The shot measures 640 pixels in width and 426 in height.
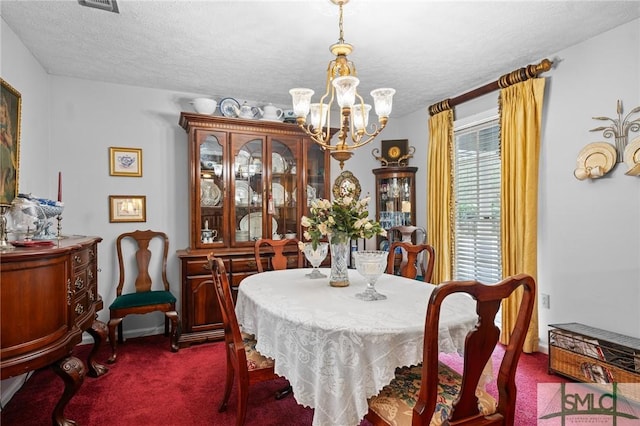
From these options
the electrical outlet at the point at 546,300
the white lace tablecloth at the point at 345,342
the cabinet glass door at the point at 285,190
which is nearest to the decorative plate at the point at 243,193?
the cabinet glass door at the point at 285,190

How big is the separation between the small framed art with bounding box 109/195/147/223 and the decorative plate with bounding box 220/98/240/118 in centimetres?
115

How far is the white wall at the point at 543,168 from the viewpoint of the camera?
2.44 meters

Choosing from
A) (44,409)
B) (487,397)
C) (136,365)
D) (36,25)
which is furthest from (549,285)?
(36,25)

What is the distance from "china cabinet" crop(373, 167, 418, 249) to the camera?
432 centimetres

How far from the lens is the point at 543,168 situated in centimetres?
294

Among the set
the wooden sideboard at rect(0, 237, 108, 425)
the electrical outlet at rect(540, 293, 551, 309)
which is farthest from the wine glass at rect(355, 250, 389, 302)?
the electrical outlet at rect(540, 293, 551, 309)

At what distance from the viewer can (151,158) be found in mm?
3562

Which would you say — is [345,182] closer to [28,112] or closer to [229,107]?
[229,107]

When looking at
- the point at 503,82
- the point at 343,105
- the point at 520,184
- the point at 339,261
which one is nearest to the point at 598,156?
the point at 520,184

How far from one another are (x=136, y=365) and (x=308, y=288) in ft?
5.78

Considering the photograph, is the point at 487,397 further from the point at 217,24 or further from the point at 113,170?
the point at 113,170

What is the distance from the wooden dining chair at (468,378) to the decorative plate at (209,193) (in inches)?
101

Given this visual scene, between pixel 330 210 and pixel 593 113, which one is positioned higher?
pixel 593 113

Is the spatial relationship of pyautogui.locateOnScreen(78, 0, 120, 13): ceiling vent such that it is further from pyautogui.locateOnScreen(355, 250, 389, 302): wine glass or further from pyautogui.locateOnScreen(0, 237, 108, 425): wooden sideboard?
pyautogui.locateOnScreen(355, 250, 389, 302): wine glass
